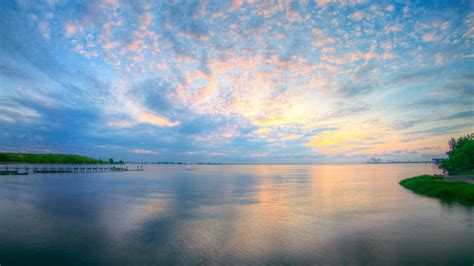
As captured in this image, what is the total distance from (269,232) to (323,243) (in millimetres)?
5419

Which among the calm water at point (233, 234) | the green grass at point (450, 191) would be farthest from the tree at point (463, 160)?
the calm water at point (233, 234)

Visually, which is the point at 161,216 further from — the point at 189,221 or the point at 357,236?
the point at 357,236

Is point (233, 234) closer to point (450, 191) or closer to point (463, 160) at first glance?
point (450, 191)

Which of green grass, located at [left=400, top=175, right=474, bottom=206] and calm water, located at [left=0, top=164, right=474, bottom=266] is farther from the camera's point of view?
green grass, located at [left=400, top=175, right=474, bottom=206]

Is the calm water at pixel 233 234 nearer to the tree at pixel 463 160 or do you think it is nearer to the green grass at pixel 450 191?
the green grass at pixel 450 191

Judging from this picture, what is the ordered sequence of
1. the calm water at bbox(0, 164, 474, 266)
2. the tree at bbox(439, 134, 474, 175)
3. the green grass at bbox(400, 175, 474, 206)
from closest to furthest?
the calm water at bbox(0, 164, 474, 266), the green grass at bbox(400, 175, 474, 206), the tree at bbox(439, 134, 474, 175)

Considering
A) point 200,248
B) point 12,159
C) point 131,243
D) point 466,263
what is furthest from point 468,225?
point 12,159

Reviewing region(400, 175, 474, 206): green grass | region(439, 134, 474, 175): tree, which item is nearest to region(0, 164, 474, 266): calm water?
region(400, 175, 474, 206): green grass

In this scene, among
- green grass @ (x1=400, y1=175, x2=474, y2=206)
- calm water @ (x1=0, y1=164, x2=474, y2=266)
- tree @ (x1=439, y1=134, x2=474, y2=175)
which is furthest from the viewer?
tree @ (x1=439, y1=134, x2=474, y2=175)

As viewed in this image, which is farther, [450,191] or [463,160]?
[463,160]

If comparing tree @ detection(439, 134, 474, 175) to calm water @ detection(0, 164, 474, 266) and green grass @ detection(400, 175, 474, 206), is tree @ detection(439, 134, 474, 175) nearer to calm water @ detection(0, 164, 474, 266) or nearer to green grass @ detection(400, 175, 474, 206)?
green grass @ detection(400, 175, 474, 206)

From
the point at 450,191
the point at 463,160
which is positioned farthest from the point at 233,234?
the point at 463,160

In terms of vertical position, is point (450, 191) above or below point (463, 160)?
below

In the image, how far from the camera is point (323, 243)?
21.6 m
